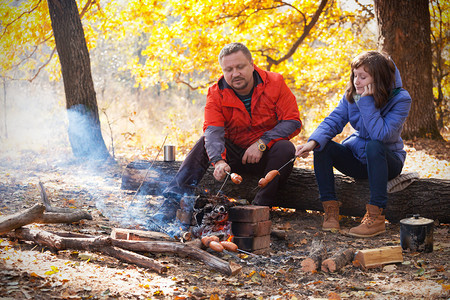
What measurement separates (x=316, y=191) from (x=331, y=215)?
0.42 m

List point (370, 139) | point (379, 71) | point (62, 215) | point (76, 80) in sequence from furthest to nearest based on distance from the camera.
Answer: point (76, 80), point (370, 139), point (62, 215), point (379, 71)

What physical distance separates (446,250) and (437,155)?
165 inches

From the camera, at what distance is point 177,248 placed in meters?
3.17

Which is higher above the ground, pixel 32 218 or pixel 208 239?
pixel 32 218

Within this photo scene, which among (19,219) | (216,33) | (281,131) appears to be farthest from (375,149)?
(216,33)

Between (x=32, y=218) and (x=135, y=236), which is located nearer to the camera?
(x=32, y=218)

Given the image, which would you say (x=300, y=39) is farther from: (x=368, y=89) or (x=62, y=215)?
(x=62, y=215)

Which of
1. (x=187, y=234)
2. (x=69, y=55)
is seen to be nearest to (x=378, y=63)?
(x=187, y=234)

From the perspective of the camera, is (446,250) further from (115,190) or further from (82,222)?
(115,190)

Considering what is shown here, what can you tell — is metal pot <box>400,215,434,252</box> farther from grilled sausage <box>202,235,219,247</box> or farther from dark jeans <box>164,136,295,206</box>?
grilled sausage <box>202,235,219,247</box>

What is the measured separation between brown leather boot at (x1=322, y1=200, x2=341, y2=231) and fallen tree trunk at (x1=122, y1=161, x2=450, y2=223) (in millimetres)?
286

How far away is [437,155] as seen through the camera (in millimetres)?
7094

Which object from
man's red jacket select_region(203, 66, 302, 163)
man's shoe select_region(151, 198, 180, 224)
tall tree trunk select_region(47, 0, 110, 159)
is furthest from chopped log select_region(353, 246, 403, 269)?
tall tree trunk select_region(47, 0, 110, 159)

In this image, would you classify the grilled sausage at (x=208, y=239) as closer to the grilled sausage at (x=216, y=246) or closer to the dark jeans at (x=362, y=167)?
the grilled sausage at (x=216, y=246)
